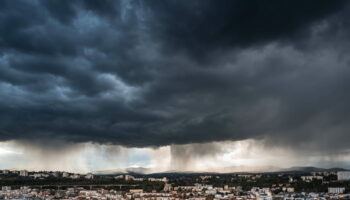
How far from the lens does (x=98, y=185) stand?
193 m

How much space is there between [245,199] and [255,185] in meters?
69.6

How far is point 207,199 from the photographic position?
366ft

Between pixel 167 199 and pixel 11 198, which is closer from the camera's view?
pixel 167 199

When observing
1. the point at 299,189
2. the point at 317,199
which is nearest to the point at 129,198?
the point at 317,199

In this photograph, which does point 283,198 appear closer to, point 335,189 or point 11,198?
point 335,189

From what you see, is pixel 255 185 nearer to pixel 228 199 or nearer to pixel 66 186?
pixel 228 199

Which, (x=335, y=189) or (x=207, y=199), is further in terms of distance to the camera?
(x=335, y=189)

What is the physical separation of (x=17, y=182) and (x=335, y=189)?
5839 inches

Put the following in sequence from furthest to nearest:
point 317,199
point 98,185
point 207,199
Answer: point 98,185 < point 207,199 < point 317,199

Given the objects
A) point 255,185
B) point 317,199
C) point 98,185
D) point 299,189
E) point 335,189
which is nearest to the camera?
point 317,199

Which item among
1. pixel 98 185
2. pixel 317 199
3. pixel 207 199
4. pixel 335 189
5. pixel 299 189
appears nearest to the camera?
pixel 317 199

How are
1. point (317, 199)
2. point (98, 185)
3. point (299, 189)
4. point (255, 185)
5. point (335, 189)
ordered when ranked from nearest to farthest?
point (317, 199), point (335, 189), point (299, 189), point (255, 185), point (98, 185)

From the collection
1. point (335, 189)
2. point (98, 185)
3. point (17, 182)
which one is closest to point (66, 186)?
point (98, 185)

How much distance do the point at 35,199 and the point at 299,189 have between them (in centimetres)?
9708
